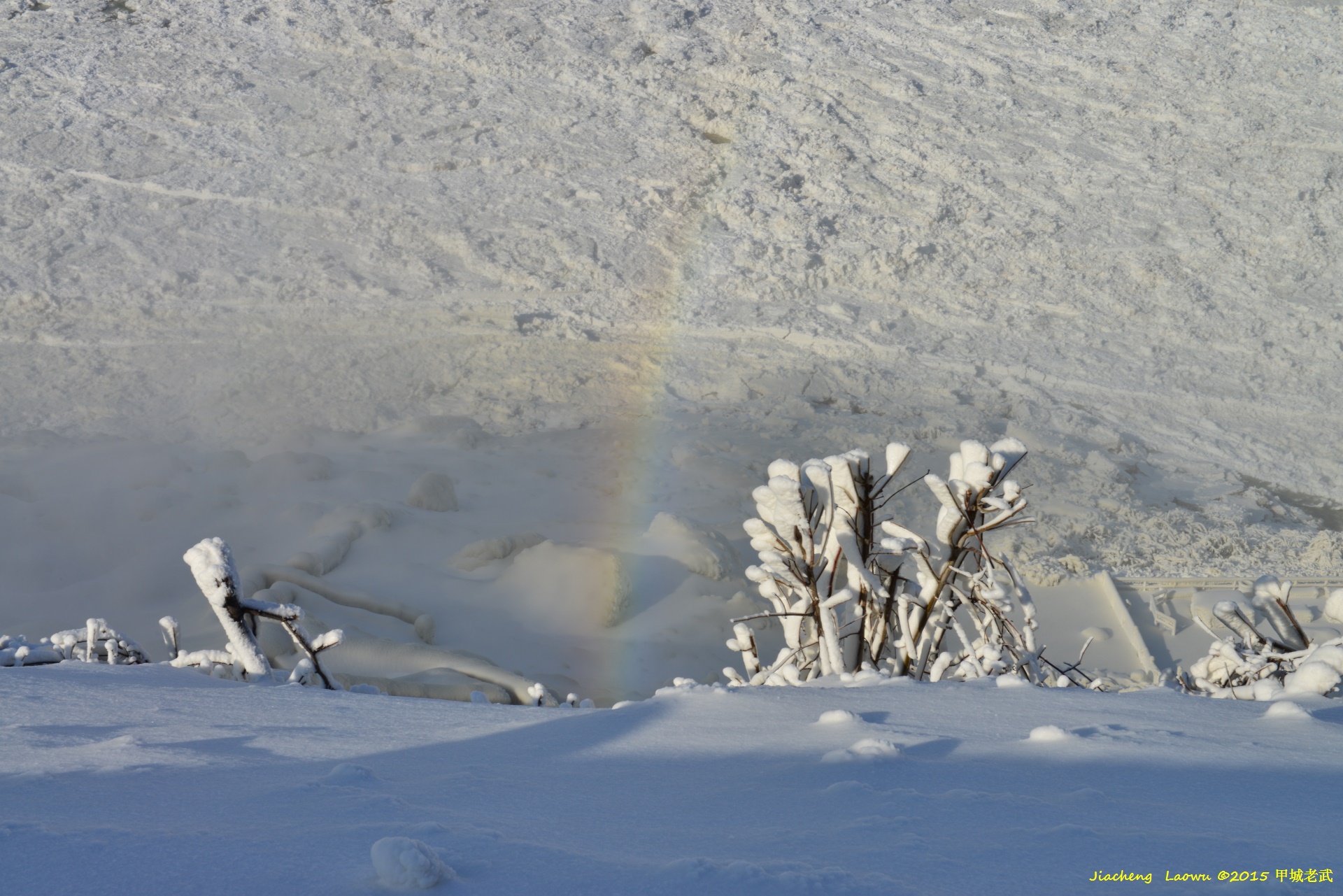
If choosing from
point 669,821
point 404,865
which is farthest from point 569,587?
point 404,865

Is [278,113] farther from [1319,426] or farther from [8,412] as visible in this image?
[1319,426]

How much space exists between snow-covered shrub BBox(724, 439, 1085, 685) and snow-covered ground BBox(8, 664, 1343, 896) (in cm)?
40

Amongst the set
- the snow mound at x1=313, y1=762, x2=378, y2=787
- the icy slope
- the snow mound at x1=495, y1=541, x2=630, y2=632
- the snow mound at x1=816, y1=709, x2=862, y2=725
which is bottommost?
the snow mound at x1=495, y1=541, x2=630, y2=632

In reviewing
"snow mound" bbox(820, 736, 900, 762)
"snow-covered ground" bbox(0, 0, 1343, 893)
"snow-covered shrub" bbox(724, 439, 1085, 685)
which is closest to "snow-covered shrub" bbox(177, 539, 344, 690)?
"snow-covered ground" bbox(0, 0, 1343, 893)

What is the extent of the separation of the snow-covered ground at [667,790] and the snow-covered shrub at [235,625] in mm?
215

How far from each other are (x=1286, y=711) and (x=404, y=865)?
5.69 feet

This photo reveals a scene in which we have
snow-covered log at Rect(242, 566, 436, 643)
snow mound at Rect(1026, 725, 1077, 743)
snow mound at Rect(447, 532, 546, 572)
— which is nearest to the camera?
snow mound at Rect(1026, 725, 1077, 743)

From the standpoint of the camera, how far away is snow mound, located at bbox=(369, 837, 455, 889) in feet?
3.06

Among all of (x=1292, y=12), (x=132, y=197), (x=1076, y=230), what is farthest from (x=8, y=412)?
(x=1292, y=12)

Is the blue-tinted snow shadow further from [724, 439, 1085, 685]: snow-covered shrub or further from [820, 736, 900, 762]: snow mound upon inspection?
[724, 439, 1085, 685]: snow-covered shrub

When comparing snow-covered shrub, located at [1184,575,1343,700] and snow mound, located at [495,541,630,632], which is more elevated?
snow-covered shrub, located at [1184,575,1343,700]

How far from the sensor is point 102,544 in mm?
5535

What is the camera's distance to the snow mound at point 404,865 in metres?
0.93

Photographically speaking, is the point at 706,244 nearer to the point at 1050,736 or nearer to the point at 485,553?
the point at 485,553
